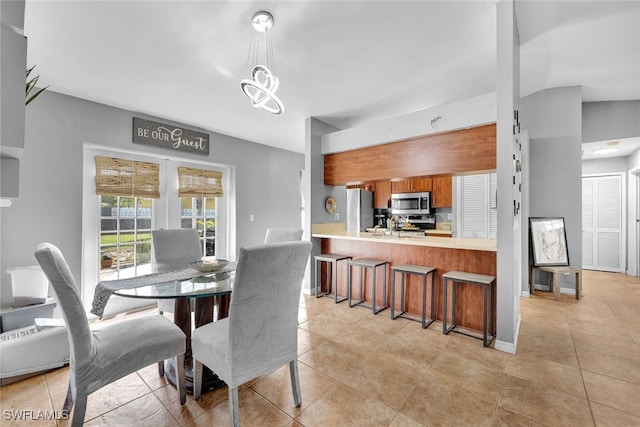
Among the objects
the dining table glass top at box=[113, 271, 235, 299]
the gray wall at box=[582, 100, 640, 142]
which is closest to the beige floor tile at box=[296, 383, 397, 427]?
the dining table glass top at box=[113, 271, 235, 299]

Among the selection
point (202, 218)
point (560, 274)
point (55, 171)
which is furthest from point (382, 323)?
point (55, 171)

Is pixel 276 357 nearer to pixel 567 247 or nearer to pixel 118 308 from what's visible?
pixel 118 308

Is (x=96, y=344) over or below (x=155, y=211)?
below

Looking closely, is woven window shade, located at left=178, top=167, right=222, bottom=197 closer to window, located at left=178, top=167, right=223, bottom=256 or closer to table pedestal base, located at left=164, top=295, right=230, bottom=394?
window, located at left=178, top=167, right=223, bottom=256

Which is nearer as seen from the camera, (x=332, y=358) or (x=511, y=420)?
(x=511, y=420)

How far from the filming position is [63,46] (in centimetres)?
221

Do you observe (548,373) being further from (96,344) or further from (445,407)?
(96,344)

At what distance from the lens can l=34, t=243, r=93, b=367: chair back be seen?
1245 millimetres

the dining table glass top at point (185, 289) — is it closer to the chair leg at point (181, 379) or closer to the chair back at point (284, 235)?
the chair leg at point (181, 379)

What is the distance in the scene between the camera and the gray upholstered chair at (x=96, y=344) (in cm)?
129

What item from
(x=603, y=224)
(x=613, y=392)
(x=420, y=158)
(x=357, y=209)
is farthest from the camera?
(x=357, y=209)

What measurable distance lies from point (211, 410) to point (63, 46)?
→ 2.95 meters

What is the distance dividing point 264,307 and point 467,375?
1.62m

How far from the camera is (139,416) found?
164 cm
